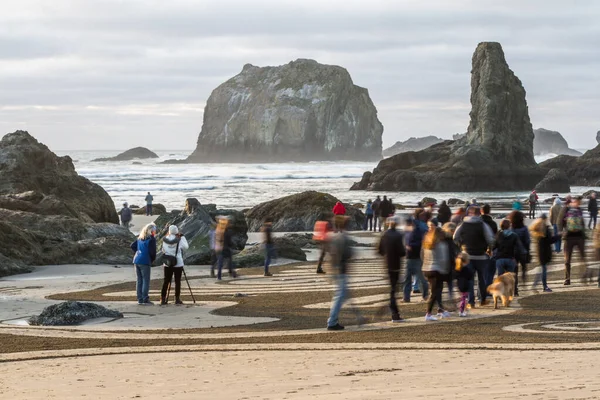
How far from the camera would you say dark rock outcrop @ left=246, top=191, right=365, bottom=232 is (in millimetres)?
47906

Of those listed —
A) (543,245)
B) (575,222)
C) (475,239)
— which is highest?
(575,222)

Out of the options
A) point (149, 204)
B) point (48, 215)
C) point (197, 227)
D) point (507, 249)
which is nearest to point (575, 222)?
point (507, 249)

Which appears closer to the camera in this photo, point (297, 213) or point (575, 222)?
point (575, 222)

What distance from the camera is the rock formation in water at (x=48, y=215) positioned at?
30453mm

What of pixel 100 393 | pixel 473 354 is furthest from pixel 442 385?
pixel 100 393

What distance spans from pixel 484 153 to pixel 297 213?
59972mm

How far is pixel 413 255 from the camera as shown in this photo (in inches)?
746

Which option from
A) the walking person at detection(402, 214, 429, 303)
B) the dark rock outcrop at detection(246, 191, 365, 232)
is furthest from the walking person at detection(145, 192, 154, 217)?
the walking person at detection(402, 214, 429, 303)

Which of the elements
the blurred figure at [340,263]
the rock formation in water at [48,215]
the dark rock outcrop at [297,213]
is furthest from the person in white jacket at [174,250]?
the dark rock outcrop at [297,213]

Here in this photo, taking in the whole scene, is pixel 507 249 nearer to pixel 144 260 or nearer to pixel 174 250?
pixel 174 250

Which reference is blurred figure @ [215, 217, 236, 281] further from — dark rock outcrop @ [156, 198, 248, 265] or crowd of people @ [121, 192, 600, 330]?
dark rock outcrop @ [156, 198, 248, 265]

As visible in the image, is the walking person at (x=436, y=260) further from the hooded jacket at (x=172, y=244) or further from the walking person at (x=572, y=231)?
the walking person at (x=572, y=231)

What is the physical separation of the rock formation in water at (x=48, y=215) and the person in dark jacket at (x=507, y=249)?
14.2 metres

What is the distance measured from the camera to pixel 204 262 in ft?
103
